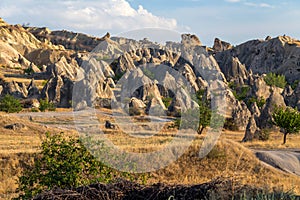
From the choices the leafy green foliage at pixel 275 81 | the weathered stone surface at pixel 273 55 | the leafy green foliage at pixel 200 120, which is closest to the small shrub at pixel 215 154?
the leafy green foliage at pixel 200 120

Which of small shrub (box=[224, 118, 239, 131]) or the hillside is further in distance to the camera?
small shrub (box=[224, 118, 239, 131])

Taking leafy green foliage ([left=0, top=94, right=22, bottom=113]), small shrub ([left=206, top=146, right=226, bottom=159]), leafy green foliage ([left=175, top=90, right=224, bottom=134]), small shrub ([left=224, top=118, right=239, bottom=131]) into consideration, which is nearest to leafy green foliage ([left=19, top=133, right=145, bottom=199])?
small shrub ([left=206, top=146, right=226, bottom=159])

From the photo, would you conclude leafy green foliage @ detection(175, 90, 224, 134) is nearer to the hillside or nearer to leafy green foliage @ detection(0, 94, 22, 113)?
the hillside

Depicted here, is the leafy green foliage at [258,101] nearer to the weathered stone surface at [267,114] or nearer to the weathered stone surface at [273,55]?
the weathered stone surface at [267,114]

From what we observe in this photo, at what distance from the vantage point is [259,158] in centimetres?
2258

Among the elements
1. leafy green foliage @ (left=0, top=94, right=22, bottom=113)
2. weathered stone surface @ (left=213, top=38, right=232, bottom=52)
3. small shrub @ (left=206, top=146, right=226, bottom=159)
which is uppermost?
weathered stone surface @ (left=213, top=38, right=232, bottom=52)

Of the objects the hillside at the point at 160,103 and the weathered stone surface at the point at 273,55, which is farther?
the weathered stone surface at the point at 273,55

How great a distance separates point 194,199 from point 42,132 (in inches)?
1156

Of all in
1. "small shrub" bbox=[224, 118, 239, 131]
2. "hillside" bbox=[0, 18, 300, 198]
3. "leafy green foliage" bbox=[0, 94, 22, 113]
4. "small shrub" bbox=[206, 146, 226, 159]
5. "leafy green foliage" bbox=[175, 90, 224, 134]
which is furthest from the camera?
"leafy green foliage" bbox=[0, 94, 22, 113]

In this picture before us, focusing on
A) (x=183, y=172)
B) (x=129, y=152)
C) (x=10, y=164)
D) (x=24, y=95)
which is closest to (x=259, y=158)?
(x=183, y=172)

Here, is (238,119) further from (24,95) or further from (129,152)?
(24,95)

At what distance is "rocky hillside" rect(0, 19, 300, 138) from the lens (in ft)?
175

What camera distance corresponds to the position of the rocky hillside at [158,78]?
5322 cm

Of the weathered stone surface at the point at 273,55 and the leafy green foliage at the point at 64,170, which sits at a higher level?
the weathered stone surface at the point at 273,55
